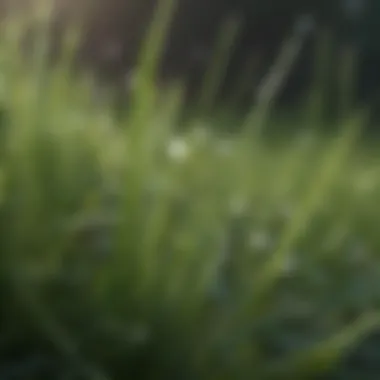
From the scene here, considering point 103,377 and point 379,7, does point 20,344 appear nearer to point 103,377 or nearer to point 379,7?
point 103,377

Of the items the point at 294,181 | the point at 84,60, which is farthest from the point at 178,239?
the point at 84,60

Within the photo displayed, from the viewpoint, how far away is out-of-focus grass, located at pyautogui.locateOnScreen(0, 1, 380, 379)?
1.16 meters

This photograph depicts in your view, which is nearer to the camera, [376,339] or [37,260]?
[37,260]

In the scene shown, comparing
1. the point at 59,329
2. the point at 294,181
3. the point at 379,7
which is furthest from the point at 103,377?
the point at 379,7

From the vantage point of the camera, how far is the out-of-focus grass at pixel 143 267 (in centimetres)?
116

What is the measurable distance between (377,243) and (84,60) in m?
1.68

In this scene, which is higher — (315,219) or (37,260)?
(315,219)

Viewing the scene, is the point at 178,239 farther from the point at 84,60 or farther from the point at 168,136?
the point at 84,60

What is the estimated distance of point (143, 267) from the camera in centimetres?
117

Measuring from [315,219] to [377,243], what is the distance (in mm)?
176

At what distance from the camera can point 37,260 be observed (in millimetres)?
1196

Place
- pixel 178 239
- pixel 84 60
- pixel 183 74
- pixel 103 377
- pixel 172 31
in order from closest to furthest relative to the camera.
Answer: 1. pixel 103 377
2. pixel 178 239
3. pixel 84 60
4. pixel 183 74
5. pixel 172 31

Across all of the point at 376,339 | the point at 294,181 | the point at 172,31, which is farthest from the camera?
the point at 172,31

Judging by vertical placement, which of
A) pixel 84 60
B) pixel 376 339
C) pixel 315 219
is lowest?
pixel 376 339
